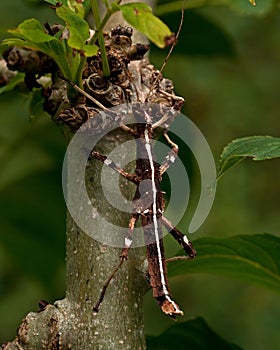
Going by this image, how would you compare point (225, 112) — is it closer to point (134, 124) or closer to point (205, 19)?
point (205, 19)

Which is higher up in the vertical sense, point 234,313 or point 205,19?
point 205,19

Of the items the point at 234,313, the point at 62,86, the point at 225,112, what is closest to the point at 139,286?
the point at 62,86

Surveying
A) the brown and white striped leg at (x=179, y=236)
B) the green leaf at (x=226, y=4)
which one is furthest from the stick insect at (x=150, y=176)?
the green leaf at (x=226, y=4)

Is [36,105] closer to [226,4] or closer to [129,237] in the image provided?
[129,237]

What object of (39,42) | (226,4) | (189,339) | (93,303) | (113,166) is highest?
(226,4)

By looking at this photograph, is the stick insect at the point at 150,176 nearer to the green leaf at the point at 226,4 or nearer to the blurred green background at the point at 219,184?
the green leaf at the point at 226,4

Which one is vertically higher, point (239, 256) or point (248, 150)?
point (248, 150)

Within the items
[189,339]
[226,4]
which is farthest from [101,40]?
[226,4]
